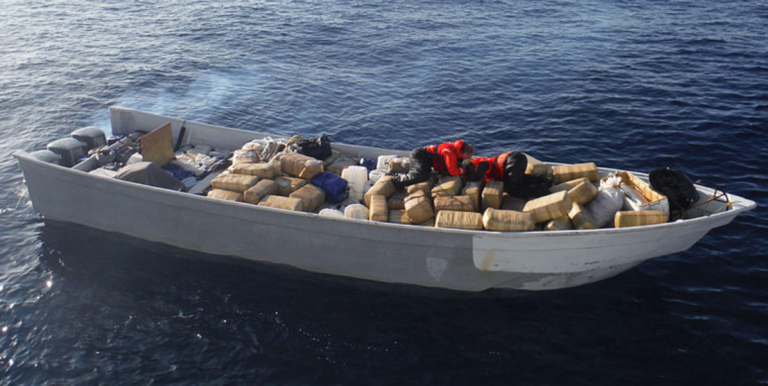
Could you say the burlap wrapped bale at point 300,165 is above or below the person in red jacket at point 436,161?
below

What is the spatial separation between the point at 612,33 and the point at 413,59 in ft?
39.3

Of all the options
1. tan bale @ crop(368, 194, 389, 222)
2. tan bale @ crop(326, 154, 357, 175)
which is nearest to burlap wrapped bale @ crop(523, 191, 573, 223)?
tan bale @ crop(368, 194, 389, 222)

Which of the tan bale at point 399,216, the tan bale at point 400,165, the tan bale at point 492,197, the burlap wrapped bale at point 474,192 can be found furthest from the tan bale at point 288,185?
the tan bale at point 492,197

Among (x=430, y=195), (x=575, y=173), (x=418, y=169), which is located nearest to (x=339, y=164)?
(x=418, y=169)

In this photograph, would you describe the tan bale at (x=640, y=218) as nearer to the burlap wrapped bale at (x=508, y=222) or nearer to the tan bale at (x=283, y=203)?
the burlap wrapped bale at (x=508, y=222)

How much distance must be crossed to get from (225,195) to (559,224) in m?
7.91

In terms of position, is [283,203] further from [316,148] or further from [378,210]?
[316,148]

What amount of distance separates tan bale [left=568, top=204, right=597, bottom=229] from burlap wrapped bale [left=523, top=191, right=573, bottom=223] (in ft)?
0.67

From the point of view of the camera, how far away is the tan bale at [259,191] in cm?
1266

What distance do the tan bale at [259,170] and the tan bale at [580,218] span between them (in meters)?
7.36

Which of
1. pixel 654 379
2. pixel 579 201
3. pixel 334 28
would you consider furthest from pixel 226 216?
pixel 334 28

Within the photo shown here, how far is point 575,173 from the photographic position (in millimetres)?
12305

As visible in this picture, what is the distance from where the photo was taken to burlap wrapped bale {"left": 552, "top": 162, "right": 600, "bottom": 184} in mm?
12242

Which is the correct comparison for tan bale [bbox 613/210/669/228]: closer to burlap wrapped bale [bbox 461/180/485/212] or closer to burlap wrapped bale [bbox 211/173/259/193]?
burlap wrapped bale [bbox 461/180/485/212]
